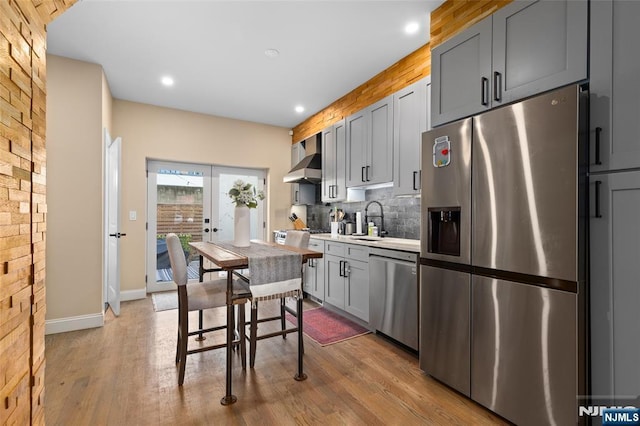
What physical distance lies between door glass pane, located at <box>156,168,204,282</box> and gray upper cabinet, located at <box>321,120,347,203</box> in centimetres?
209

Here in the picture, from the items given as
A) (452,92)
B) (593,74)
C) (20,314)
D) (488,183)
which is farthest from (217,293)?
(593,74)

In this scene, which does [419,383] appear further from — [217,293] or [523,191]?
[217,293]

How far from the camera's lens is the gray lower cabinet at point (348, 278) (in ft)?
10.4

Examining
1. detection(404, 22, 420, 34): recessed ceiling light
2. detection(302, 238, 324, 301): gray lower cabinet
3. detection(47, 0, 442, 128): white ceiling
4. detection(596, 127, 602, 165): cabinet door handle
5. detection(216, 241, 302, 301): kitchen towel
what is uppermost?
detection(404, 22, 420, 34): recessed ceiling light

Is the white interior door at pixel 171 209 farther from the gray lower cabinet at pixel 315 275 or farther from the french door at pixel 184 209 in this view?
the gray lower cabinet at pixel 315 275

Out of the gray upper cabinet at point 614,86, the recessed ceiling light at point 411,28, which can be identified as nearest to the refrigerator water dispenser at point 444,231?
the gray upper cabinet at point 614,86

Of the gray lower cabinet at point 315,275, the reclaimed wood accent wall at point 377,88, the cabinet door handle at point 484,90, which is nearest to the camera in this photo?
the cabinet door handle at point 484,90

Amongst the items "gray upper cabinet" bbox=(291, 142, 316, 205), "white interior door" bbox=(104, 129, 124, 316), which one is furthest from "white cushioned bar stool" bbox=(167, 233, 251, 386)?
"gray upper cabinet" bbox=(291, 142, 316, 205)

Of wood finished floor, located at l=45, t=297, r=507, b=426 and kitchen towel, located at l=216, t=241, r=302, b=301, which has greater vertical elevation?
kitchen towel, located at l=216, t=241, r=302, b=301

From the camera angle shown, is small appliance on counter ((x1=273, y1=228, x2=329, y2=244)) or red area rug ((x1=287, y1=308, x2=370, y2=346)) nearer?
red area rug ((x1=287, y1=308, x2=370, y2=346))

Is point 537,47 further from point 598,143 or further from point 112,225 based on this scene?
point 112,225

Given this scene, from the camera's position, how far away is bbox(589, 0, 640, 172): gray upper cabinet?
1362 millimetres

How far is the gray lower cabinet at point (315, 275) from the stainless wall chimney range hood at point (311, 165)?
1.04 metres

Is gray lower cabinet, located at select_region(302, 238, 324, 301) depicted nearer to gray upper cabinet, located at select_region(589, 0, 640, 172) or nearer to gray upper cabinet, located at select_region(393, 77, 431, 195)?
gray upper cabinet, located at select_region(393, 77, 431, 195)
